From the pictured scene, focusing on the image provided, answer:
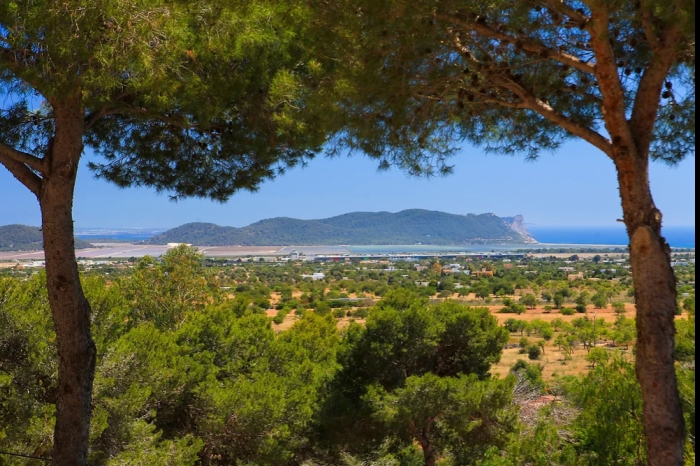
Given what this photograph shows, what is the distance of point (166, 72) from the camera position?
3.89m

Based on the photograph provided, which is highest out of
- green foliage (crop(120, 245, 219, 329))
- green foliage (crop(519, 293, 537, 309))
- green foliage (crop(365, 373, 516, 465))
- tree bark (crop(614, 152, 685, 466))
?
tree bark (crop(614, 152, 685, 466))

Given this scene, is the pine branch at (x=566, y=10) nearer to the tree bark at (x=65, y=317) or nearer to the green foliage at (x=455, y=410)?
the tree bark at (x=65, y=317)

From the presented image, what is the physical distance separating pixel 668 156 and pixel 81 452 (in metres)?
4.84

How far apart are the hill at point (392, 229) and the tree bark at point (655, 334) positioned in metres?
133

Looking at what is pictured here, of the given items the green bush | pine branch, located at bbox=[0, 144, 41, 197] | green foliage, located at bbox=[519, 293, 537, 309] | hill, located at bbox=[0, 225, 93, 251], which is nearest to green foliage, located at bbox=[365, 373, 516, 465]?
pine branch, located at bbox=[0, 144, 41, 197]

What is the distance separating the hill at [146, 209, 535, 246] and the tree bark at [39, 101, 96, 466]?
130970mm

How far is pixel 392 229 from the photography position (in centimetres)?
17350

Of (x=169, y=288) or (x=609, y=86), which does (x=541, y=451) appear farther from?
(x=169, y=288)

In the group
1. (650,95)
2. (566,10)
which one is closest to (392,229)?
(566,10)

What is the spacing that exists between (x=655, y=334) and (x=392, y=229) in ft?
562

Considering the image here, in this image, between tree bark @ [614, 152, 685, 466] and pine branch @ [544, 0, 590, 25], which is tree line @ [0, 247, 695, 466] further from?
pine branch @ [544, 0, 590, 25]

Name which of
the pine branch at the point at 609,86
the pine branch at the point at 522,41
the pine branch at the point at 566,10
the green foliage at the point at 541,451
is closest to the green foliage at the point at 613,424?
the green foliage at the point at 541,451

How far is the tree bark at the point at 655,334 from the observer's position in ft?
8.80

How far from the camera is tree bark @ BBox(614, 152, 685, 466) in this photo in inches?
106
